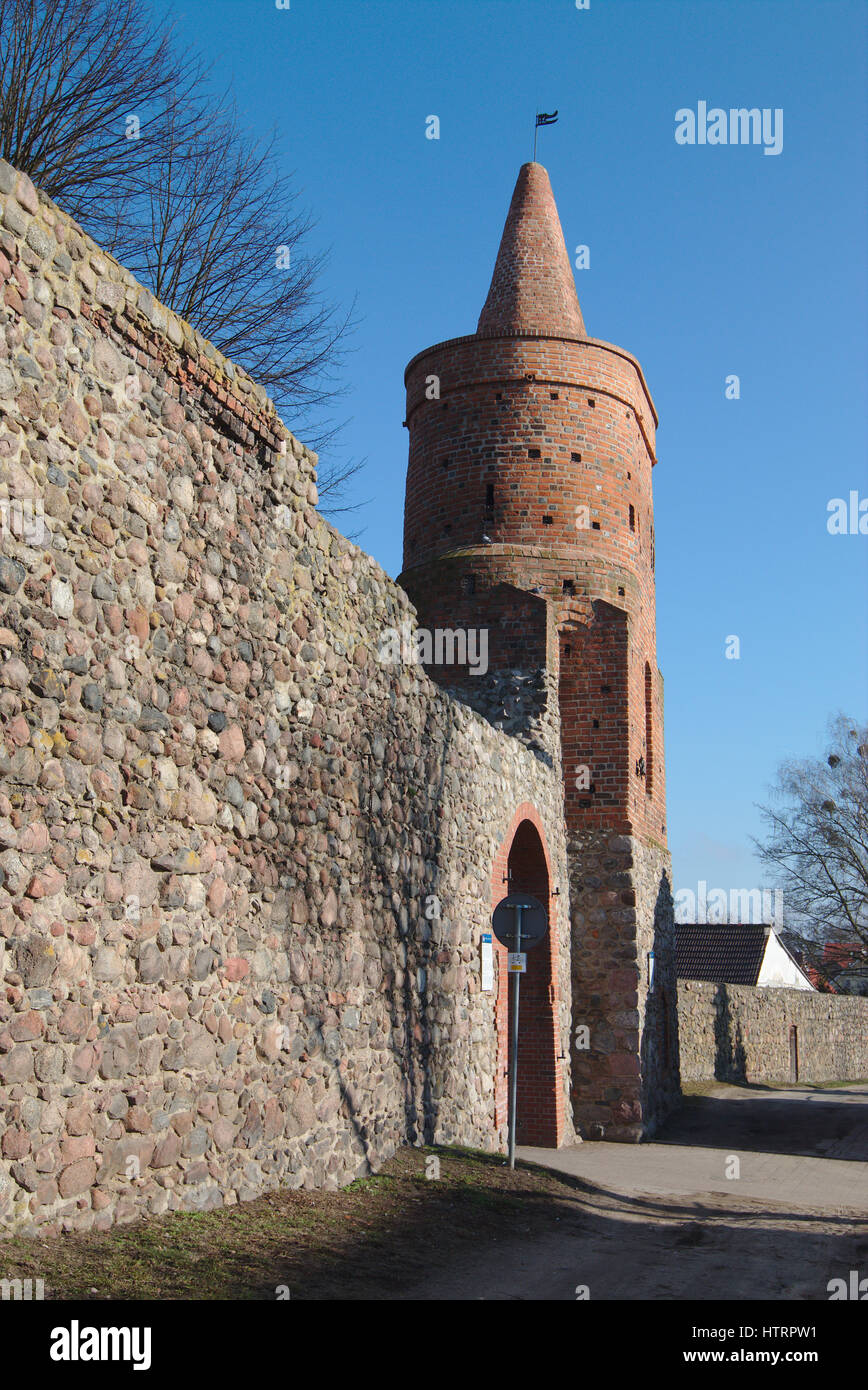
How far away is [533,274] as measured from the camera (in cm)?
1923

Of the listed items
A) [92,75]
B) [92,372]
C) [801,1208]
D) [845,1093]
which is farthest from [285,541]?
[845,1093]

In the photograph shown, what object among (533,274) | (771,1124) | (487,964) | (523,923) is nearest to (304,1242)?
(523,923)

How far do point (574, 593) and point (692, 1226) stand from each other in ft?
31.1

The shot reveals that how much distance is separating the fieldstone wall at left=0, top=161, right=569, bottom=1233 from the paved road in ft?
5.41

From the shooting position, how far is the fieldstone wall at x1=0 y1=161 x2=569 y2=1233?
5797 mm

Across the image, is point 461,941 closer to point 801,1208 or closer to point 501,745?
point 501,745

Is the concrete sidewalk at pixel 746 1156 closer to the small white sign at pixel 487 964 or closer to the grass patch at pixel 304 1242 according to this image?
the small white sign at pixel 487 964

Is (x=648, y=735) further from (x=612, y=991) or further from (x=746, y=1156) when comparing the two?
(x=746, y=1156)

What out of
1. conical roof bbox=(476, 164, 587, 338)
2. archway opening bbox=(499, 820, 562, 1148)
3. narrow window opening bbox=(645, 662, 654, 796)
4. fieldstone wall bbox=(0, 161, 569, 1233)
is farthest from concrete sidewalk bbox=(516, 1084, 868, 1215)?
conical roof bbox=(476, 164, 587, 338)

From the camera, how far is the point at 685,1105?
1961 cm

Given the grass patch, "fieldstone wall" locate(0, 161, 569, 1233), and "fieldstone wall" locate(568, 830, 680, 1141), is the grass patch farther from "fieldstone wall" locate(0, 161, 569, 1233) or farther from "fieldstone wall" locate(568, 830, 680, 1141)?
"fieldstone wall" locate(568, 830, 680, 1141)

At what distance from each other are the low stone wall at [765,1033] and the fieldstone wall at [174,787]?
15.5m

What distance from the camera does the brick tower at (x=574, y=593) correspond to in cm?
1599
